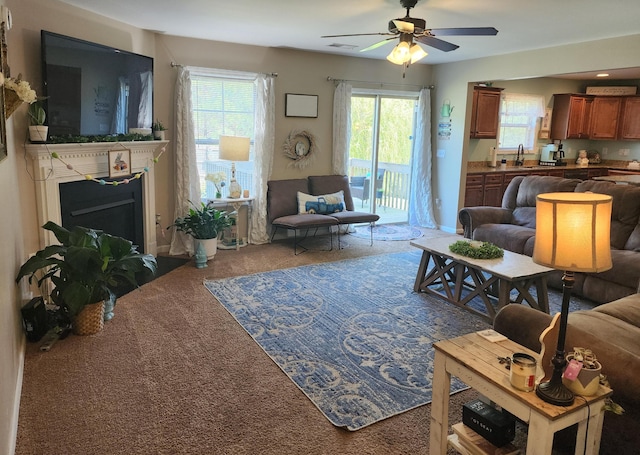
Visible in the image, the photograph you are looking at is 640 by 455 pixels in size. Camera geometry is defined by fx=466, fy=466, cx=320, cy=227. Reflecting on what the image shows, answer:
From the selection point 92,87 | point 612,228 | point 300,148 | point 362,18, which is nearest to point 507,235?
point 612,228

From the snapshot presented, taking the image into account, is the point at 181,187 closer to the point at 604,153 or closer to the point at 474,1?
the point at 474,1

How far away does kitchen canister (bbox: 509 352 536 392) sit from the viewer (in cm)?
165

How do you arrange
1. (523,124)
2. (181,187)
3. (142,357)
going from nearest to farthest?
1. (142,357)
2. (181,187)
3. (523,124)

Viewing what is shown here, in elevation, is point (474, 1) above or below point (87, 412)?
above

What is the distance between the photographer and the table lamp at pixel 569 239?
5.12 feet

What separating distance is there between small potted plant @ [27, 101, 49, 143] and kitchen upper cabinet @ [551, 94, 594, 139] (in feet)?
26.2

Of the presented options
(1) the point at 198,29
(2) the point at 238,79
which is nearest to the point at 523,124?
(2) the point at 238,79

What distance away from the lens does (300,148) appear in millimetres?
6211

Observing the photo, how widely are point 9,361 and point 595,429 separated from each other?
2600 millimetres

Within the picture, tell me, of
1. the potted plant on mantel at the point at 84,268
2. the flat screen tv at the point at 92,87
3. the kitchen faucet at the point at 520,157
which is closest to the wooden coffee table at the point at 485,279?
the potted plant on mantel at the point at 84,268

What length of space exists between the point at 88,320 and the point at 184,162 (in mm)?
2504

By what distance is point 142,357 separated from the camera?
3037mm

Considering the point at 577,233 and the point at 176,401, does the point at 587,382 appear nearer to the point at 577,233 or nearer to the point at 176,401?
the point at 577,233

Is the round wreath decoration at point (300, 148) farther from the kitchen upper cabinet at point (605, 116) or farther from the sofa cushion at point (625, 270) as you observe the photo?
the kitchen upper cabinet at point (605, 116)
